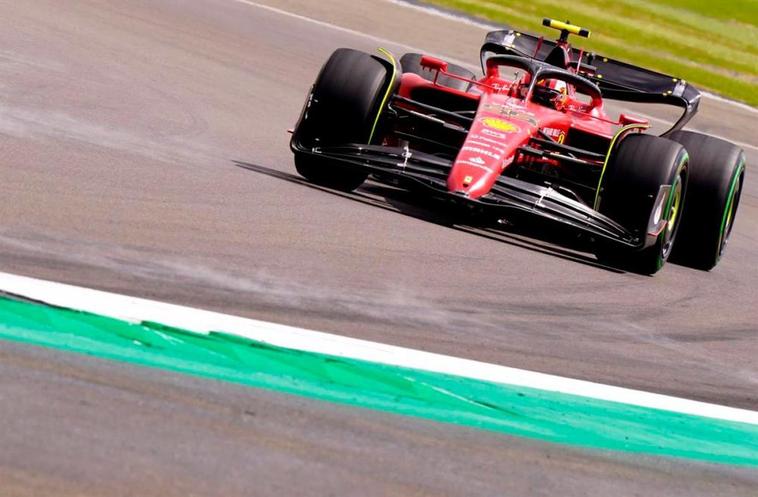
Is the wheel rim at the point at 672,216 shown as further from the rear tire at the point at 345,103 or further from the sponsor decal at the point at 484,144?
the rear tire at the point at 345,103

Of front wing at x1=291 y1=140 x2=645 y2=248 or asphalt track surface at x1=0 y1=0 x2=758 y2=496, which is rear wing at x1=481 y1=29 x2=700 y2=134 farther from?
front wing at x1=291 y1=140 x2=645 y2=248

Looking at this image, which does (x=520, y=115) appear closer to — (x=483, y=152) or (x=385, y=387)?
(x=483, y=152)

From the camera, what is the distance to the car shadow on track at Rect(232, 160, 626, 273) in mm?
8492

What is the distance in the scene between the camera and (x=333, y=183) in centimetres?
896

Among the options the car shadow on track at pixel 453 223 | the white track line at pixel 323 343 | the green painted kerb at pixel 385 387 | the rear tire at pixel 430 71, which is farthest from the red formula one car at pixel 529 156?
the green painted kerb at pixel 385 387

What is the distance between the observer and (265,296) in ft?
18.1

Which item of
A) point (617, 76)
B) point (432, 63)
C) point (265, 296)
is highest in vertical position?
point (617, 76)

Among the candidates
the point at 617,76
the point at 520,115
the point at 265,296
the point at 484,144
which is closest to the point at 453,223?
the point at 484,144

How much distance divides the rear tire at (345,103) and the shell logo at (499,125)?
0.69 metres

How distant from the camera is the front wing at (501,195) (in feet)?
26.1

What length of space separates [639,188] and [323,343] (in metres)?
3.75

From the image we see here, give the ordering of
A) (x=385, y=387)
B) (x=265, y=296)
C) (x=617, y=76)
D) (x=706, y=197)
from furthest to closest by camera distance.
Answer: (x=617, y=76)
(x=706, y=197)
(x=265, y=296)
(x=385, y=387)

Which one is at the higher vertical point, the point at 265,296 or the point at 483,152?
the point at 483,152

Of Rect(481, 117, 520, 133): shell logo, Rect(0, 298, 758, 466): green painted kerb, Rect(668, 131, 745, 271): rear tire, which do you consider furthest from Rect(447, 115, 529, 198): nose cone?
Rect(0, 298, 758, 466): green painted kerb
